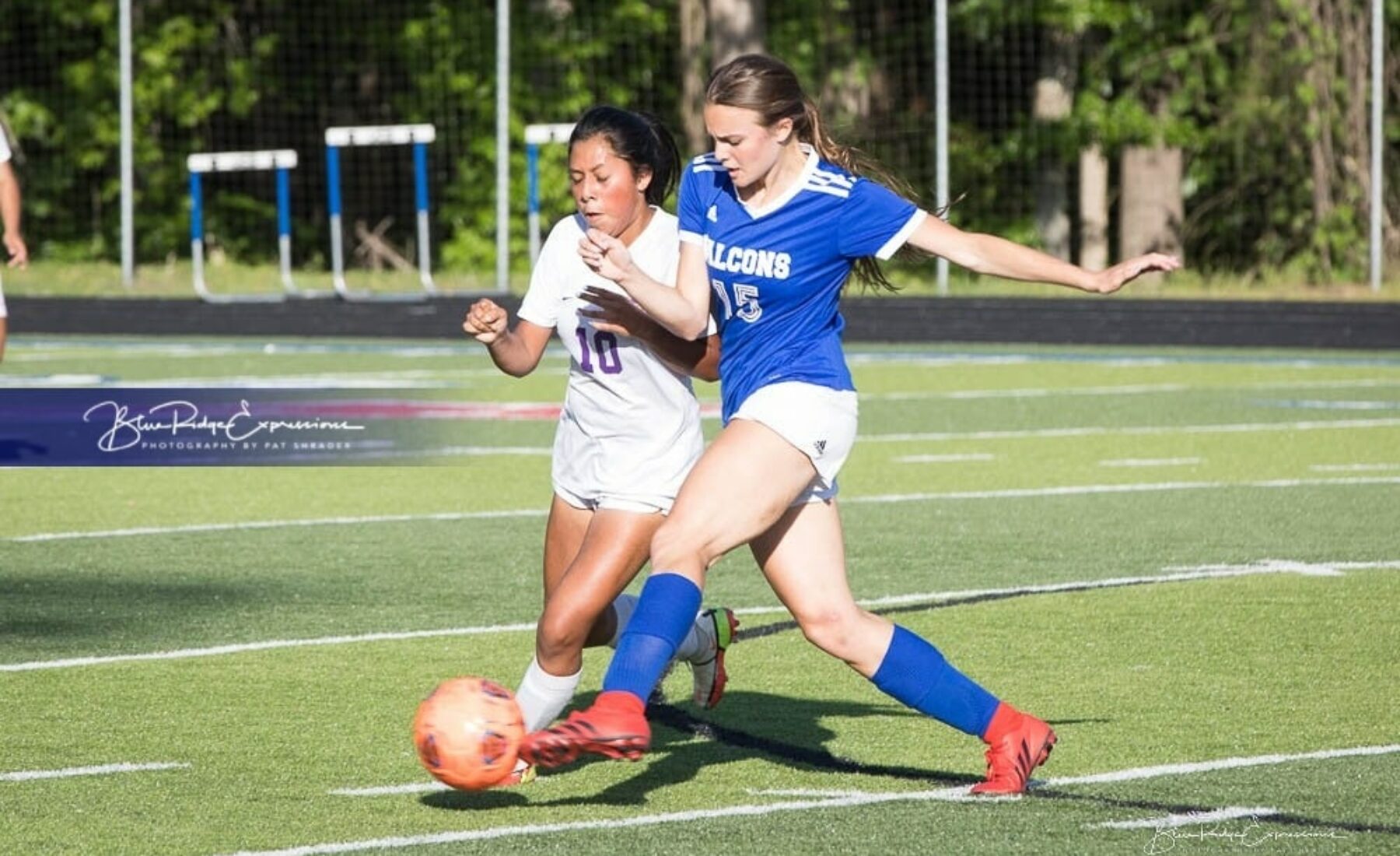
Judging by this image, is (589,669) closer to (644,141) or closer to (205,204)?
(644,141)

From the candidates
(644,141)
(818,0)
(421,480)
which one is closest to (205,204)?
(818,0)

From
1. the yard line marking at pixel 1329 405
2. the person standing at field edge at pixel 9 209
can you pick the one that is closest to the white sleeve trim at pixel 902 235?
Result: the person standing at field edge at pixel 9 209

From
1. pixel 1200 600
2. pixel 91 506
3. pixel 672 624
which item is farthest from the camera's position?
pixel 91 506

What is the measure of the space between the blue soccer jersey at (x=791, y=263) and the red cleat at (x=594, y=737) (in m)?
0.92

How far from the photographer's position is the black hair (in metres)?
6.18

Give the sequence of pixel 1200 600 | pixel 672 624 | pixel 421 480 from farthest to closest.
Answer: pixel 421 480
pixel 1200 600
pixel 672 624

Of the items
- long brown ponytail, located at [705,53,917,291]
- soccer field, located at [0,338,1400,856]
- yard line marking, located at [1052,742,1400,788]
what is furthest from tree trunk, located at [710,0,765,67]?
yard line marking, located at [1052,742,1400,788]

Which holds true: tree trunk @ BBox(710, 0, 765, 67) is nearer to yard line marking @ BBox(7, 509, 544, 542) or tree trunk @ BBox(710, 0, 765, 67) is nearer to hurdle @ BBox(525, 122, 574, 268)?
hurdle @ BBox(525, 122, 574, 268)

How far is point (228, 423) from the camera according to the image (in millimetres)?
7996

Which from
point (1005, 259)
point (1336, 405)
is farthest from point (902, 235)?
point (1336, 405)

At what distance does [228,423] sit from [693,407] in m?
2.21

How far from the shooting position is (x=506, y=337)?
6.19 meters

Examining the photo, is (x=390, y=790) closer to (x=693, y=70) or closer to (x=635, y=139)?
(x=635, y=139)

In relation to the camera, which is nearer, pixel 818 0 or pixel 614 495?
pixel 614 495
